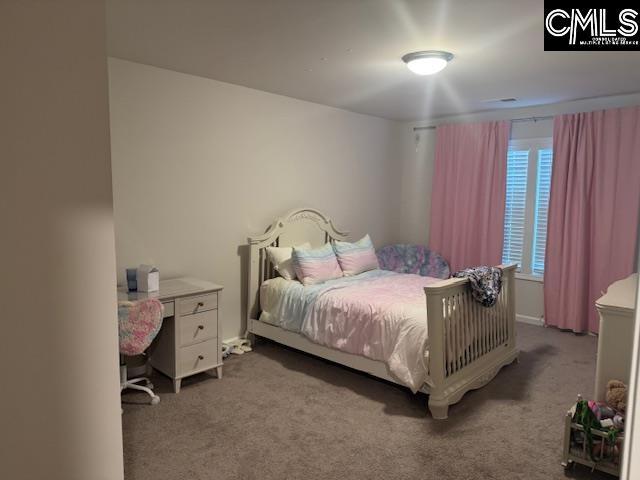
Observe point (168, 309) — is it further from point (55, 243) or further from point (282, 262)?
point (55, 243)

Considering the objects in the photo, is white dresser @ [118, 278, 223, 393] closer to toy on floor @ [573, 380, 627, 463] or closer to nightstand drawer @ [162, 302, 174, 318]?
nightstand drawer @ [162, 302, 174, 318]

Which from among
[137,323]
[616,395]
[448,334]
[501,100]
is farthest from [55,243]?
[501,100]

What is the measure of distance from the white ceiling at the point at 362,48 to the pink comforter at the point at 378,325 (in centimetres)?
174

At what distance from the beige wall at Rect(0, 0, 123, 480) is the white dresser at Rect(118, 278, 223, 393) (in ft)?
6.11

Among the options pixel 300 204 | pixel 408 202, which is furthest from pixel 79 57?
pixel 408 202

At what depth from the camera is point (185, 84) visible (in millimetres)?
3621

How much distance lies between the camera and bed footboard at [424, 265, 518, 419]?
2801 millimetres

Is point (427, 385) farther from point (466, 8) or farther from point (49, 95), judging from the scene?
point (49, 95)

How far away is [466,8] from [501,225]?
3.18 metres

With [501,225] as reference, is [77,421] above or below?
below

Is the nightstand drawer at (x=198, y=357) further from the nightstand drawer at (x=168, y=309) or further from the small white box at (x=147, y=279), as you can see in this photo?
the small white box at (x=147, y=279)

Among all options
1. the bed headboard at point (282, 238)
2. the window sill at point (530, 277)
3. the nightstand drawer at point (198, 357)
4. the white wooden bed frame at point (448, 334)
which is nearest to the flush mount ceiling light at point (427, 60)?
the white wooden bed frame at point (448, 334)

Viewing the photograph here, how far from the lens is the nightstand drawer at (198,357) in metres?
3.16

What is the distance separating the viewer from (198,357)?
3.25m
